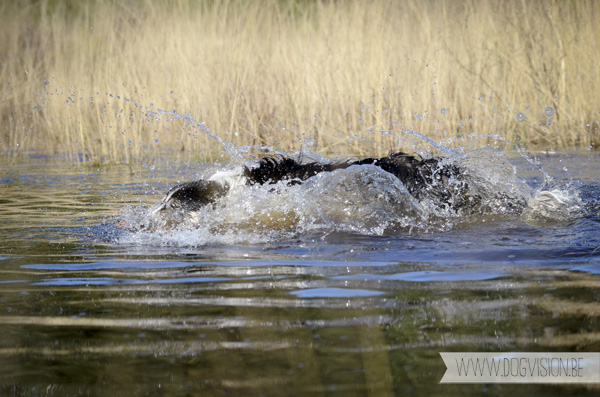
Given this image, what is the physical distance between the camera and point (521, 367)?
6.84 ft

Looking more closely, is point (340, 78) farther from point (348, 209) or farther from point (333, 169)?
point (348, 209)

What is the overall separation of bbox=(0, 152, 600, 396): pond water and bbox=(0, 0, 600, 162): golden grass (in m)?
3.09

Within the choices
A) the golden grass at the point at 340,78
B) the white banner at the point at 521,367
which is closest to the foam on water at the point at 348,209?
the white banner at the point at 521,367

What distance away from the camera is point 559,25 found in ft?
28.3

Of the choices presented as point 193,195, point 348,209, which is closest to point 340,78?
point 348,209

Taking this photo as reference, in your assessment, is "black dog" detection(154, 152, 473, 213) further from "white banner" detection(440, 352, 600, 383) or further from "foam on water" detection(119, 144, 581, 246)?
"white banner" detection(440, 352, 600, 383)

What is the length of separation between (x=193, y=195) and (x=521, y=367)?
3.36 metres

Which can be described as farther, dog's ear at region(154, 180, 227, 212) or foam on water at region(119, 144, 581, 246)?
dog's ear at region(154, 180, 227, 212)

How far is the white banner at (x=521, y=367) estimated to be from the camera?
79.4 inches

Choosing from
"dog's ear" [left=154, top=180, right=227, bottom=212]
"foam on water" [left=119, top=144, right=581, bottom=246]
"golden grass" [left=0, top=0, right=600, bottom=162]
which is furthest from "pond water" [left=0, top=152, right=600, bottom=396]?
"golden grass" [left=0, top=0, right=600, bottom=162]

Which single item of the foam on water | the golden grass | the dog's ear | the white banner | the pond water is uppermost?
the golden grass

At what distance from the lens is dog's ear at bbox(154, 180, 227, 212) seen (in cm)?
499

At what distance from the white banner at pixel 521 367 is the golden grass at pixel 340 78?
19.7 ft

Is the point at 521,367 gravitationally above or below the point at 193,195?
below
